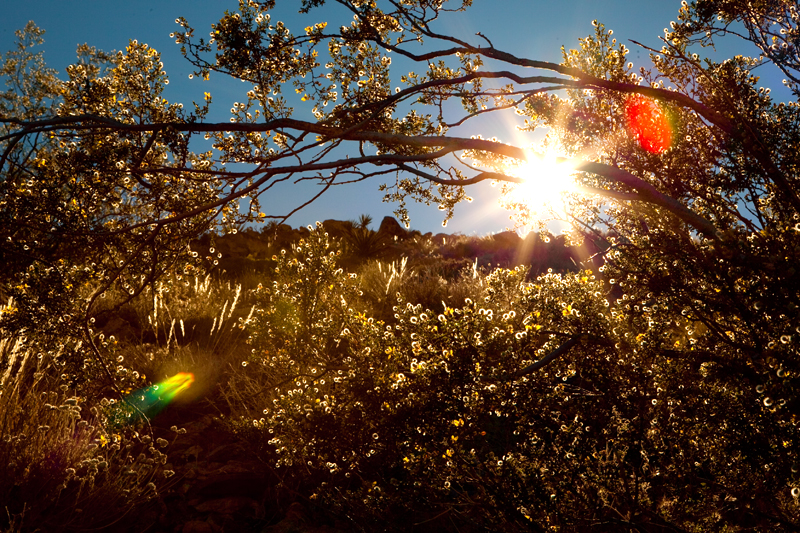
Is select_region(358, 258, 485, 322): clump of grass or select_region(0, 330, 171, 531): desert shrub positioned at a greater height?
select_region(358, 258, 485, 322): clump of grass

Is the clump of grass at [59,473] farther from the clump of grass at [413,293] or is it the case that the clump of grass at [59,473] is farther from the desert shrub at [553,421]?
the clump of grass at [413,293]

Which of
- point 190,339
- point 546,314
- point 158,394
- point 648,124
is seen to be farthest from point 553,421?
point 190,339

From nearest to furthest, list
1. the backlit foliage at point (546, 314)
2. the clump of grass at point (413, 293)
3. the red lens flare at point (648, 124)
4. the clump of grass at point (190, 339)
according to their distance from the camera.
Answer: the backlit foliage at point (546, 314)
the red lens flare at point (648, 124)
the clump of grass at point (190, 339)
the clump of grass at point (413, 293)

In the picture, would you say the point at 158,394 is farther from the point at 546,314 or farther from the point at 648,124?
the point at 648,124

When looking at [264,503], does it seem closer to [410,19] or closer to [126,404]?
[126,404]

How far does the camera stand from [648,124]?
3676mm

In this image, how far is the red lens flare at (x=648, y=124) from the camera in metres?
3.42

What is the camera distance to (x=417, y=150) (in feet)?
15.6

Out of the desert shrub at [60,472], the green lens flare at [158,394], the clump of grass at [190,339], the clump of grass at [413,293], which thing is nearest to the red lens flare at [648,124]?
the clump of grass at [190,339]

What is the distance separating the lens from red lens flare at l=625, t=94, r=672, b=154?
342 centimetres

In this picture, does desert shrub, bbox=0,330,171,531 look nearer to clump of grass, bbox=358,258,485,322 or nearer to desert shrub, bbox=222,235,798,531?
desert shrub, bbox=222,235,798,531

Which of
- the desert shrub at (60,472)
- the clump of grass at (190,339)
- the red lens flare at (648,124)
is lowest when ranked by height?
the desert shrub at (60,472)

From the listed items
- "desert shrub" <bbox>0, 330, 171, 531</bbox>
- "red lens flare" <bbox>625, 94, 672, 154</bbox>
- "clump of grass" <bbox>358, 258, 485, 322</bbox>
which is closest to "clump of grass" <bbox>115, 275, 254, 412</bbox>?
"desert shrub" <bbox>0, 330, 171, 531</bbox>

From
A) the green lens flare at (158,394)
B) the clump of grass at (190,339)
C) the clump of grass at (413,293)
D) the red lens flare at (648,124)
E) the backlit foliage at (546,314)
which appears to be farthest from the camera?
the clump of grass at (413,293)
